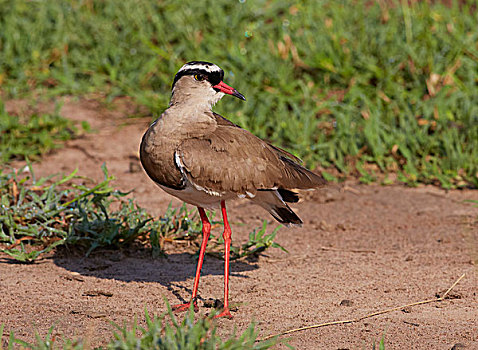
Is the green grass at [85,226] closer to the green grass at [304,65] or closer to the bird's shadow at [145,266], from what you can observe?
the bird's shadow at [145,266]

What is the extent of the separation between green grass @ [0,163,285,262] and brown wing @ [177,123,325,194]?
0.72 m

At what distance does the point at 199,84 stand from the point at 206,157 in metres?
0.49

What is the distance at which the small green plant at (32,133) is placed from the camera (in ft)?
20.4

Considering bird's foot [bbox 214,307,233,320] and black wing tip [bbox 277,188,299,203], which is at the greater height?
black wing tip [bbox 277,188,299,203]

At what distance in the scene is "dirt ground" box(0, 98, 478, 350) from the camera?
356cm

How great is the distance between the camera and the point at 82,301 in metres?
3.94

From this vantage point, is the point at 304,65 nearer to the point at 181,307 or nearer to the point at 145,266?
the point at 145,266

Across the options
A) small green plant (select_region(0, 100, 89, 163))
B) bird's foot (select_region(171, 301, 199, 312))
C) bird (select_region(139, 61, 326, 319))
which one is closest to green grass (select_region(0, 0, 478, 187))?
small green plant (select_region(0, 100, 89, 163))

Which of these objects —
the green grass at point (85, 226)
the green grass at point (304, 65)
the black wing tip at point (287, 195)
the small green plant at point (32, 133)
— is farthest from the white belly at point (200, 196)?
the small green plant at point (32, 133)

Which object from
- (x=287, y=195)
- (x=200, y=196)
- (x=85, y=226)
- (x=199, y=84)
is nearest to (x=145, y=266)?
(x=85, y=226)

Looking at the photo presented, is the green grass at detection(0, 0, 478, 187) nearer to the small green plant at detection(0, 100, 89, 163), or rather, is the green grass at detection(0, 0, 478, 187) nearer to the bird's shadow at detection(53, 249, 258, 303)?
the small green plant at detection(0, 100, 89, 163)

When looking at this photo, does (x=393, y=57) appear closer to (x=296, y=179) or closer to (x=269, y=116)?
(x=269, y=116)

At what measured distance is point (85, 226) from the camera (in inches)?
184

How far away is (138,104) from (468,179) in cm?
325
